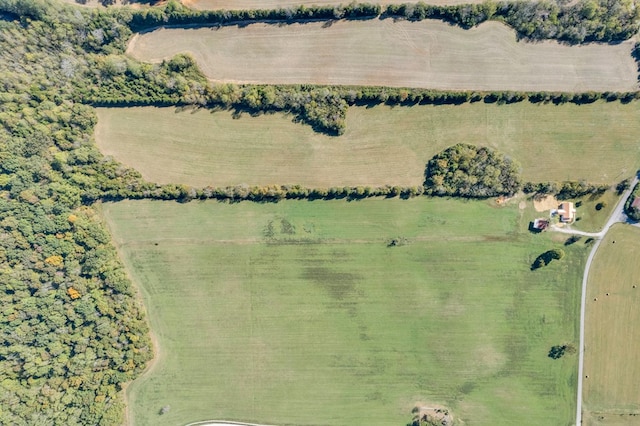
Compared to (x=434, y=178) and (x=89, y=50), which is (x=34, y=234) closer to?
(x=89, y=50)

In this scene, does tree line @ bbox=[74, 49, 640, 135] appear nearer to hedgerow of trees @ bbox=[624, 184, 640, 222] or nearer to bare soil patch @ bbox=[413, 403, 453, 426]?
hedgerow of trees @ bbox=[624, 184, 640, 222]

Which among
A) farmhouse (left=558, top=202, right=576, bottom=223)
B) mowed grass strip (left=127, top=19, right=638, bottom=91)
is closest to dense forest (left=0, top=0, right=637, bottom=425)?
mowed grass strip (left=127, top=19, right=638, bottom=91)

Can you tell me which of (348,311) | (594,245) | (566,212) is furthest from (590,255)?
(348,311)

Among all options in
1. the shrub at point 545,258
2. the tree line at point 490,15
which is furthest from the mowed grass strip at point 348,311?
the tree line at point 490,15

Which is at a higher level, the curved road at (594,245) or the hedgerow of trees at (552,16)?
the hedgerow of trees at (552,16)

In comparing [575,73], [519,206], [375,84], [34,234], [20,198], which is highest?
[575,73]

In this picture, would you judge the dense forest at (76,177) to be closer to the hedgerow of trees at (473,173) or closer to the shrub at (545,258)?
the hedgerow of trees at (473,173)

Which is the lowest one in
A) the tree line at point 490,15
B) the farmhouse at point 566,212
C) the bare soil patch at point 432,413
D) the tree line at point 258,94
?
the bare soil patch at point 432,413

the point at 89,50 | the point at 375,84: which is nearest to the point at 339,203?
the point at 375,84
